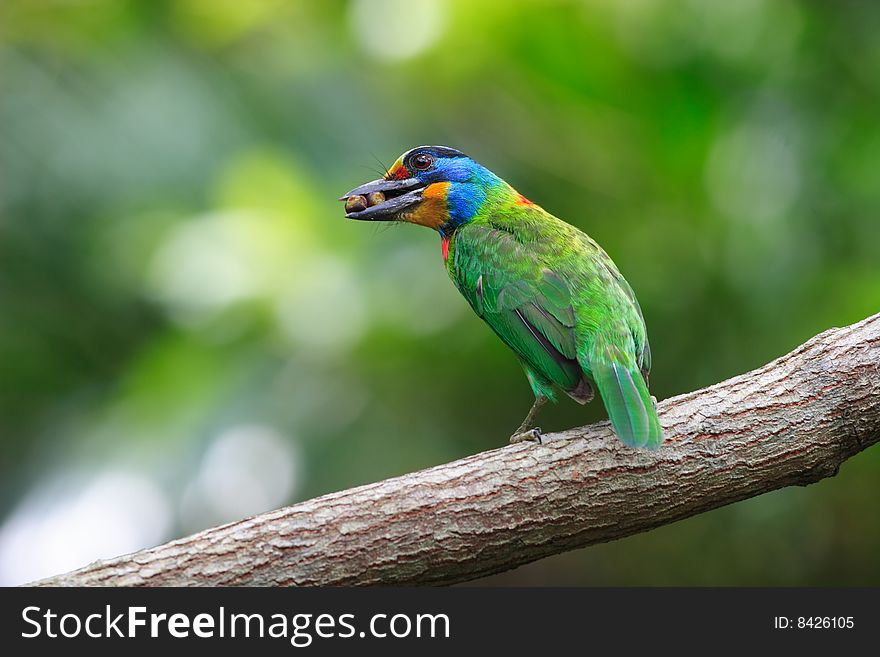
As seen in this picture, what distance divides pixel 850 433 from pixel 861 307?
1782mm

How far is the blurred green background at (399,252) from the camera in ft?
16.7

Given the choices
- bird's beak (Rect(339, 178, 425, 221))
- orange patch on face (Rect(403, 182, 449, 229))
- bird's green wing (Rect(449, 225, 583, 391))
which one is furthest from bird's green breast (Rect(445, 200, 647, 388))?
bird's beak (Rect(339, 178, 425, 221))

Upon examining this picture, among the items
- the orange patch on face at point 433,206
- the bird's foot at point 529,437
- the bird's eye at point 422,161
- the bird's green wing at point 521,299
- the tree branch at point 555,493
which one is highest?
the bird's eye at point 422,161

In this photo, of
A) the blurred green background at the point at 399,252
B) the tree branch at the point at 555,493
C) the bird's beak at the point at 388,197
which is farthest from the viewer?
the blurred green background at the point at 399,252

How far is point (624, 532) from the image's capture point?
321 centimetres

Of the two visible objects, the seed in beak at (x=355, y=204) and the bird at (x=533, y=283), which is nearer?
the bird at (x=533, y=283)

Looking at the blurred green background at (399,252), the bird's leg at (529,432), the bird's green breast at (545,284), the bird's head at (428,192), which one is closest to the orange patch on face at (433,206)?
the bird's head at (428,192)

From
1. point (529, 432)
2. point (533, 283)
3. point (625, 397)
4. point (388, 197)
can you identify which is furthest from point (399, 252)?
point (625, 397)

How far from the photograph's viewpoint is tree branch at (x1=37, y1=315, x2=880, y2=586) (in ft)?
9.84

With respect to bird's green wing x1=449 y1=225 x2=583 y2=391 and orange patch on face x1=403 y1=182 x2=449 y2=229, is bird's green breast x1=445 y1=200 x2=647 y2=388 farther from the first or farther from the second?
orange patch on face x1=403 y1=182 x2=449 y2=229

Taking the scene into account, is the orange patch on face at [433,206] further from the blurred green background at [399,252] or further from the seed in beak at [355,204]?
the blurred green background at [399,252]

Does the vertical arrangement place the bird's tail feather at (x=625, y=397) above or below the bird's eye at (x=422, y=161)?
below

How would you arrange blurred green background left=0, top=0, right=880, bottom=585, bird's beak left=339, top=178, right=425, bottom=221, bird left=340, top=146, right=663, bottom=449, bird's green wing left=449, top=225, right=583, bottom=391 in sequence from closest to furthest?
bird left=340, top=146, right=663, bottom=449 → bird's green wing left=449, top=225, right=583, bottom=391 → bird's beak left=339, top=178, right=425, bottom=221 → blurred green background left=0, top=0, right=880, bottom=585

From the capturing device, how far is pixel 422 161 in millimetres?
3910
